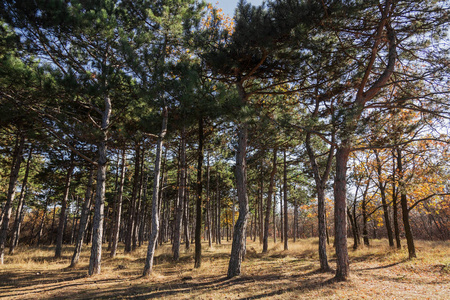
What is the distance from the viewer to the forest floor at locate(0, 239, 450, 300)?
669 cm

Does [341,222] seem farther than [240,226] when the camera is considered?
No

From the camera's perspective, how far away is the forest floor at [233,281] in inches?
263

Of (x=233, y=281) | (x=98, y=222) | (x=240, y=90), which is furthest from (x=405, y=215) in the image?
(x=98, y=222)

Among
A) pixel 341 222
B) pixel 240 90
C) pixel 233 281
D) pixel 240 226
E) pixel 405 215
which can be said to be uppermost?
pixel 240 90

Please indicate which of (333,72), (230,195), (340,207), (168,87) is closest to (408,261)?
(340,207)

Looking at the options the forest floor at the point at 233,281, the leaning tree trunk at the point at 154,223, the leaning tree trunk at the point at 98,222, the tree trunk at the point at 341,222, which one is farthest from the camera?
the leaning tree trunk at the point at 98,222

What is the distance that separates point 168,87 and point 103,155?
4616 mm

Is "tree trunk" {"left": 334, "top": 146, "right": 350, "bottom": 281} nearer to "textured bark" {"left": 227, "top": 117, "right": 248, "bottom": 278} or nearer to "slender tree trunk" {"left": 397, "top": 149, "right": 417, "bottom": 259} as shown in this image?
"textured bark" {"left": 227, "top": 117, "right": 248, "bottom": 278}

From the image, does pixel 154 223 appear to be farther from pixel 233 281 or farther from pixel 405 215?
pixel 405 215

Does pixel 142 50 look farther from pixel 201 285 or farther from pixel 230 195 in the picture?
pixel 230 195

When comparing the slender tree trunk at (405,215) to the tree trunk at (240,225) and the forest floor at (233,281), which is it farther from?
the tree trunk at (240,225)

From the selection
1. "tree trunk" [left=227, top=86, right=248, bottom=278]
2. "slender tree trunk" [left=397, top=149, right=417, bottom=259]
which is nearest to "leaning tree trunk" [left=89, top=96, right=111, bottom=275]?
"tree trunk" [left=227, top=86, right=248, bottom=278]

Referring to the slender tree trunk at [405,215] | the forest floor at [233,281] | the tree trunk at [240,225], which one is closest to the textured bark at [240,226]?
the tree trunk at [240,225]

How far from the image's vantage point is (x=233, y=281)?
8031mm
